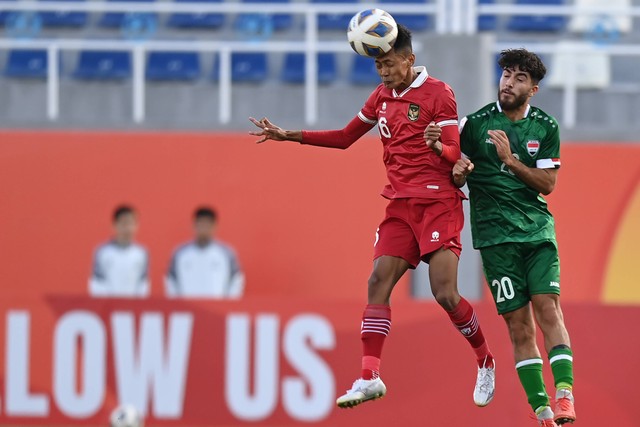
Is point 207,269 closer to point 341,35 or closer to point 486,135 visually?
point 341,35

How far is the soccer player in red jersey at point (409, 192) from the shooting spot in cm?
871

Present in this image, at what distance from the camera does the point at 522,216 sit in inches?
356

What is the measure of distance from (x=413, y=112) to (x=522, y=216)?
3.27ft

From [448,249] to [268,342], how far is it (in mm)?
5180

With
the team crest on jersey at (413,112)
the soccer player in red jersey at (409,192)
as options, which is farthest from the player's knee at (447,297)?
the team crest on jersey at (413,112)

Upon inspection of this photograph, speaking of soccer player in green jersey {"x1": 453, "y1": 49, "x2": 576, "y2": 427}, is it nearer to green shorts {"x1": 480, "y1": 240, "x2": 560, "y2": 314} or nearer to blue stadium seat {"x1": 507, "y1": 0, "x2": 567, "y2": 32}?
green shorts {"x1": 480, "y1": 240, "x2": 560, "y2": 314}

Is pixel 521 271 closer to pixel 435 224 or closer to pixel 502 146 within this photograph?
pixel 435 224

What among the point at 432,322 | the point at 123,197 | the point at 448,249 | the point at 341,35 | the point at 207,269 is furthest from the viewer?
the point at 341,35

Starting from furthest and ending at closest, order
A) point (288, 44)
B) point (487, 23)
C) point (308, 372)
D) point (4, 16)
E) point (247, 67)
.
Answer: point (487, 23)
point (4, 16)
point (247, 67)
point (288, 44)
point (308, 372)

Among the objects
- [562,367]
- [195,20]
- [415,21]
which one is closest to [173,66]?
[195,20]

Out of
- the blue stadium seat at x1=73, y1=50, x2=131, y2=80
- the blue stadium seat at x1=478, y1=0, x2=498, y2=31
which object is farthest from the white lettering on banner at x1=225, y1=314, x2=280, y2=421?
the blue stadium seat at x1=478, y1=0, x2=498, y2=31

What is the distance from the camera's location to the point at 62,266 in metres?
15.6

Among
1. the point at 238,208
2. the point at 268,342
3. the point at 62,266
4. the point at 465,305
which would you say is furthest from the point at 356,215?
the point at 465,305

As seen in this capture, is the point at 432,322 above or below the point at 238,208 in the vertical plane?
below
